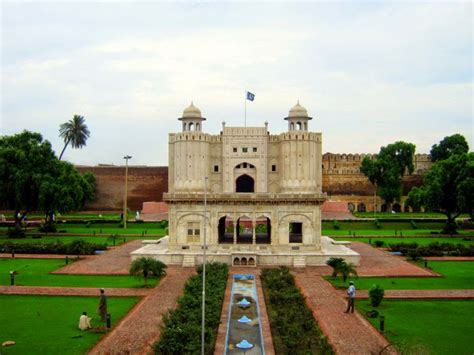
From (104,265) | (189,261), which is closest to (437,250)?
(189,261)

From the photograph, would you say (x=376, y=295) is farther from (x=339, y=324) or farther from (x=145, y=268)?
(x=145, y=268)

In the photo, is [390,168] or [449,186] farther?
[390,168]

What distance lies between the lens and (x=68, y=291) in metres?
21.5

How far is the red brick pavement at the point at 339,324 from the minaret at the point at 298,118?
17562 mm

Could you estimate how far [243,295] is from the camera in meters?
21.2

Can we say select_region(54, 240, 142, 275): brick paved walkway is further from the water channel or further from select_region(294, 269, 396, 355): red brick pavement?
select_region(294, 269, 396, 355): red brick pavement

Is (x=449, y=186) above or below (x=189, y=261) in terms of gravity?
above

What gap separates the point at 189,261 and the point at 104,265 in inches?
176

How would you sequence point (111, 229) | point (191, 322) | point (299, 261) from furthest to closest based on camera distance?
point (111, 229) < point (299, 261) < point (191, 322)

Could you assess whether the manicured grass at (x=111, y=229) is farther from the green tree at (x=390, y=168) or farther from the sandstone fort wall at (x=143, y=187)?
the green tree at (x=390, y=168)

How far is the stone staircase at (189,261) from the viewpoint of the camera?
2895 centimetres

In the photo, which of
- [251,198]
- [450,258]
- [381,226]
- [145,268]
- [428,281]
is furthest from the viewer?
[381,226]

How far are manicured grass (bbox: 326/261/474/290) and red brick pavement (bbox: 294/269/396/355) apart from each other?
5.84ft

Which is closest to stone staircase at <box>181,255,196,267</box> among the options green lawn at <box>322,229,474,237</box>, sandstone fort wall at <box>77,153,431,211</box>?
green lawn at <box>322,229,474,237</box>
